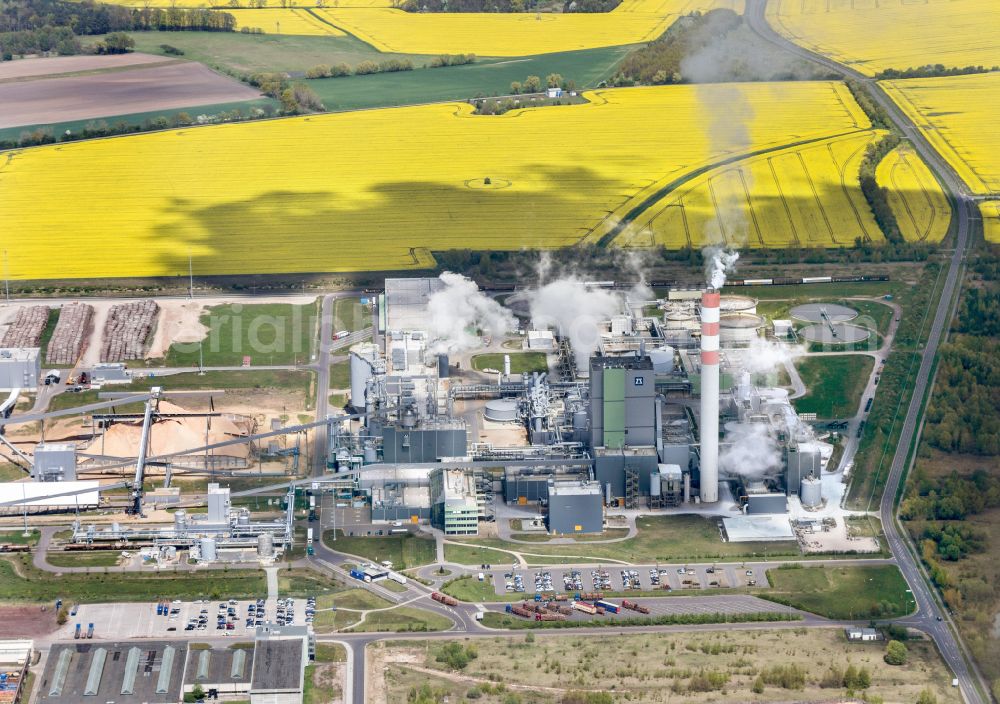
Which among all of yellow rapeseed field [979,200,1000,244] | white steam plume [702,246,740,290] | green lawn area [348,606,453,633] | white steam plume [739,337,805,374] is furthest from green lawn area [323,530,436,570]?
yellow rapeseed field [979,200,1000,244]

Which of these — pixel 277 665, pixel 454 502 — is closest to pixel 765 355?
pixel 454 502

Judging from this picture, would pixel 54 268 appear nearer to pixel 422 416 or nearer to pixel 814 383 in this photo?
pixel 422 416

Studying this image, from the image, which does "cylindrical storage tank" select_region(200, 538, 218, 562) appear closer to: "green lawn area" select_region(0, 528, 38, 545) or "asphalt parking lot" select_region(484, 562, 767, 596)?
"green lawn area" select_region(0, 528, 38, 545)

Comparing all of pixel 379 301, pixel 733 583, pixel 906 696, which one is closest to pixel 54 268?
pixel 379 301

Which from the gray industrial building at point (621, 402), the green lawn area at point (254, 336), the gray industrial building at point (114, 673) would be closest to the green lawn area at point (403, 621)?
the gray industrial building at point (114, 673)

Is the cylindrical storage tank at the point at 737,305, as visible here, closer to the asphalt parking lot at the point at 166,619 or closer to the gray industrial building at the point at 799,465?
the gray industrial building at the point at 799,465
